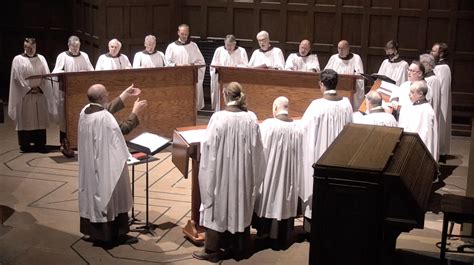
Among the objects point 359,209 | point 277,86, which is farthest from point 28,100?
point 359,209

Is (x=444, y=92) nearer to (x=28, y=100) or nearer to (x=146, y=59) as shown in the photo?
(x=146, y=59)

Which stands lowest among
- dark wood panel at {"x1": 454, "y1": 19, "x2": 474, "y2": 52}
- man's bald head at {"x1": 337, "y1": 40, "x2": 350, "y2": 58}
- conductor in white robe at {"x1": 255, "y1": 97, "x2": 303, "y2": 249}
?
conductor in white robe at {"x1": 255, "y1": 97, "x2": 303, "y2": 249}

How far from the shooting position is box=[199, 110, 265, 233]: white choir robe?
7.29 metres

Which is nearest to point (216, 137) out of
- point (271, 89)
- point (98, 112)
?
point (98, 112)

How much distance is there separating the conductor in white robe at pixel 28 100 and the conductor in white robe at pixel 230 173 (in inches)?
195

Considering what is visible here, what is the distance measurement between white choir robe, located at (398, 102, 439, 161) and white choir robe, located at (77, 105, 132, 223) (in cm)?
368

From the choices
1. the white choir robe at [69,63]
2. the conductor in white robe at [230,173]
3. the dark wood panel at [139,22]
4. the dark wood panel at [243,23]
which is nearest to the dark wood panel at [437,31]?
the dark wood panel at [243,23]

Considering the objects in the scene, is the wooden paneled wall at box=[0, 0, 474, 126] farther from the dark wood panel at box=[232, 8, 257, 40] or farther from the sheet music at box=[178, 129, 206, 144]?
the sheet music at box=[178, 129, 206, 144]

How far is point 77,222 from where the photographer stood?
8602 mm

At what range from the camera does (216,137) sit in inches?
286

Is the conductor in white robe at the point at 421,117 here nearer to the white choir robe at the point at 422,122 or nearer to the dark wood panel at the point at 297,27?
the white choir robe at the point at 422,122

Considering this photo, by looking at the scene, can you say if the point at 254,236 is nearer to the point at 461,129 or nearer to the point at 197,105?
the point at 197,105

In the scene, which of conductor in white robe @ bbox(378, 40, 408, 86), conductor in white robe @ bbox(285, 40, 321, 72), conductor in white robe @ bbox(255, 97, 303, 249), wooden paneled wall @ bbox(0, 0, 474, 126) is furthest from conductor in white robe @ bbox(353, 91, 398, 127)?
wooden paneled wall @ bbox(0, 0, 474, 126)

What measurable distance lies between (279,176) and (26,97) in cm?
536
